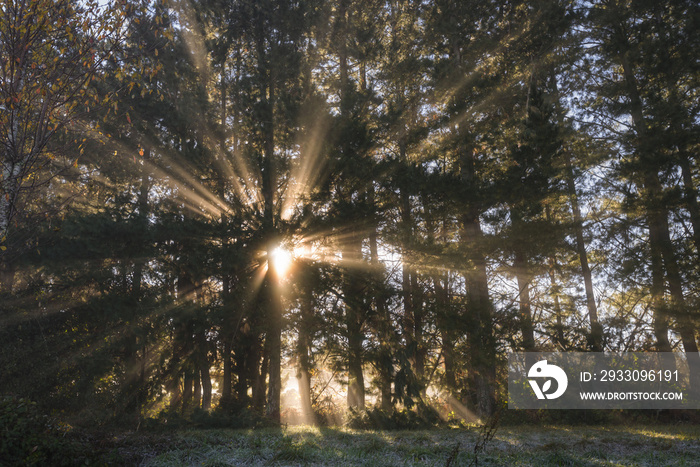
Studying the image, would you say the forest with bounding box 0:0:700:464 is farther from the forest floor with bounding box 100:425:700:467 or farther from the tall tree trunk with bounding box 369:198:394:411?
the forest floor with bounding box 100:425:700:467

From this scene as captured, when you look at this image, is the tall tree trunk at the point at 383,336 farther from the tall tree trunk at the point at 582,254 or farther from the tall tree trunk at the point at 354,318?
the tall tree trunk at the point at 582,254

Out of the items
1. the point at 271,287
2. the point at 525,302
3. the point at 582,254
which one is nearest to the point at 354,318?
the point at 271,287

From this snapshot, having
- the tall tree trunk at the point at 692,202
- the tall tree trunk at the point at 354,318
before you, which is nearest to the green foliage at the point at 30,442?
the tall tree trunk at the point at 354,318

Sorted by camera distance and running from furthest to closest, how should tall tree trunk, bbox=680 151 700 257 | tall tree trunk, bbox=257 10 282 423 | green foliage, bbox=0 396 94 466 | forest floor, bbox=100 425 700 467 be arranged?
tall tree trunk, bbox=680 151 700 257 < tall tree trunk, bbox=257 10 282 423 < forest floor, bbox=100 425 700 467 < green foliage, bbox=0 396 94 466

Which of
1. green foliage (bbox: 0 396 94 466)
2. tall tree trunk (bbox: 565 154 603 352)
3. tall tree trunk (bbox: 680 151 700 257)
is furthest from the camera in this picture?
tall tree trunk (bbox: 565 154 603 352)

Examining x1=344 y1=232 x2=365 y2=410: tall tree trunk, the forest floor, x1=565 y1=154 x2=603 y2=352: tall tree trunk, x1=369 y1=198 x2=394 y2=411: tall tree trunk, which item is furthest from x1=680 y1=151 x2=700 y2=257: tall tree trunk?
x1=344 y1=232 x2=365 y2=410: tall tree trunk

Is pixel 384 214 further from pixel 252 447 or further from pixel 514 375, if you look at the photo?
pixel 252 447

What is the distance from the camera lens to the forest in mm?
10211

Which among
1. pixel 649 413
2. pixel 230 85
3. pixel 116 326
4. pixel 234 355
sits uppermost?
pixel 230 85

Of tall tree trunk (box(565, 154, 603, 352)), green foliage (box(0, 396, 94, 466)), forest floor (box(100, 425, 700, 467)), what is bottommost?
forest floor (box(100, 425, 700, 467))

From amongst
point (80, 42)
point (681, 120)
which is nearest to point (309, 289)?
point (80, 42)

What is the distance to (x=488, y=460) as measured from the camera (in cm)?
488

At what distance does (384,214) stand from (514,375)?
5.82m

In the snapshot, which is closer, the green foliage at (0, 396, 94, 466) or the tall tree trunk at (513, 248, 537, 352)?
the green foliage at (0, 396, 94, 466)
